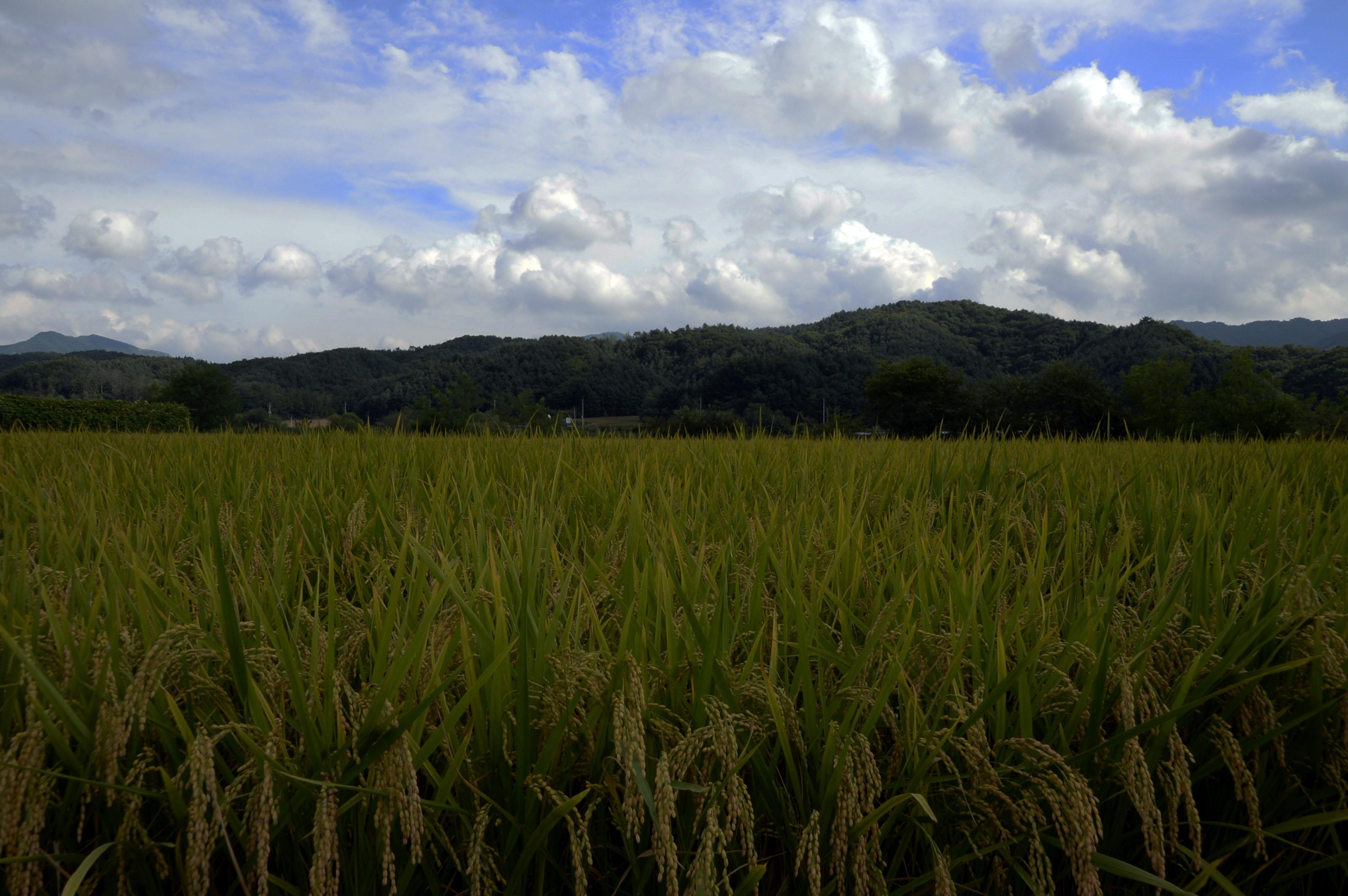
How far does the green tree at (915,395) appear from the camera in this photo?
5497cm

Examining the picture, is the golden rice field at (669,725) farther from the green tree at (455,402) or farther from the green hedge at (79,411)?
the green hedge at (79,411)

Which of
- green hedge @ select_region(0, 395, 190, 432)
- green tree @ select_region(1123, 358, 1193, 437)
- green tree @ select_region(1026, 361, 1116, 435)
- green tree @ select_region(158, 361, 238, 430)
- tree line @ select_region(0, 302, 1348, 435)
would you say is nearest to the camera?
green hedge @ select_region(0, 395, 190, 432)

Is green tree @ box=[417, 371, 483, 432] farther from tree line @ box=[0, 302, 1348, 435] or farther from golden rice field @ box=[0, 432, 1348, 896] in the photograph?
golden rice field @ box=[0, 432, 1348, 896]

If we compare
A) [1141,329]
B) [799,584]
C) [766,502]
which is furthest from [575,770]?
[1141,329]

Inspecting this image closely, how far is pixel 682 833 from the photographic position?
1150 millimetres

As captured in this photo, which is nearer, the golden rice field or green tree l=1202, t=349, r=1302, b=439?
the golden rice field

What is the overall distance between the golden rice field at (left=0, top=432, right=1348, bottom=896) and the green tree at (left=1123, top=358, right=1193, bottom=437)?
51009 mm

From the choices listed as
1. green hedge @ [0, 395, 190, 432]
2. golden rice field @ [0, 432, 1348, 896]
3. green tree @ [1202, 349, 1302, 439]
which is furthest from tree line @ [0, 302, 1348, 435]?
golden rice field @ [0, 432, 1348, 896]

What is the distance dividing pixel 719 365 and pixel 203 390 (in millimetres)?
44729

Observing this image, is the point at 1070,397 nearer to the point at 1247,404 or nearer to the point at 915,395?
the point at 1247,404

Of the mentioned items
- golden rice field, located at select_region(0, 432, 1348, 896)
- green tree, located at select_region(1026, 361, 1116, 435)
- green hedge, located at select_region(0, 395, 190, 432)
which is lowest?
golden rice field, located at select_region(0, 432, 1348, 896)

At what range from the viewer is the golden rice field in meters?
1.06

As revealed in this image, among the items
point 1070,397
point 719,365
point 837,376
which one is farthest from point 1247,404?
point 719,365

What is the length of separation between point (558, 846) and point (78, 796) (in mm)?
781
